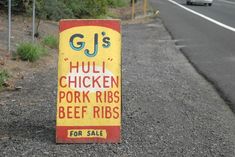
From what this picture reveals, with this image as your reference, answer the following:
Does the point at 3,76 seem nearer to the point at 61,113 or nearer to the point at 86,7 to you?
the point at 61,113

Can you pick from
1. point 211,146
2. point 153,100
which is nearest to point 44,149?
point 211,146

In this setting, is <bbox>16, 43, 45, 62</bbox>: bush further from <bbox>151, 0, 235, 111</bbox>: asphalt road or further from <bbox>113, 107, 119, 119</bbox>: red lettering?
<bbox>113, 107, 119, 119</bbox>: red lettering

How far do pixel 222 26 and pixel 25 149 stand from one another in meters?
17.8

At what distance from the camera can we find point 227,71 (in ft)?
37.5

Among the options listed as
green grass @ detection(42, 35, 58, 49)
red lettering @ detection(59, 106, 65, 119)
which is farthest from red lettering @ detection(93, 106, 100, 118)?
green grass @ detection(42, 35, 58, 49)

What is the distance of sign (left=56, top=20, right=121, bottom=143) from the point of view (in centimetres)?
603

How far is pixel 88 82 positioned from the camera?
6.08m

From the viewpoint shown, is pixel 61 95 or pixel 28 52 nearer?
pixel 61 95

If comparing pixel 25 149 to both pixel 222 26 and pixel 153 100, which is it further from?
pixel 222 26

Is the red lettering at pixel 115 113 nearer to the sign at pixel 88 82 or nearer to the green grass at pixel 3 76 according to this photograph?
the sign at pixel 88 82

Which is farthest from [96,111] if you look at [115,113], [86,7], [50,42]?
[86,7]

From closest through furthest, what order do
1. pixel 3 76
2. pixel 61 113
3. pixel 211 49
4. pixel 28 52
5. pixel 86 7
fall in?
pixel 61 113, pixel 3 76, pixel 28 52, pixel 211 49, pixel 86 7

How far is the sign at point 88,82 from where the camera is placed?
19.8ft

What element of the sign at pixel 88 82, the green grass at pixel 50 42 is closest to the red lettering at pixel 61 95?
the sign at pixel 88 82
